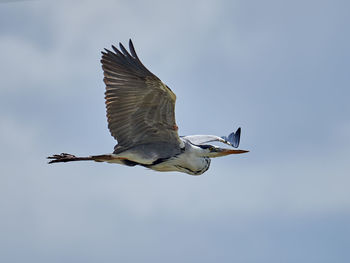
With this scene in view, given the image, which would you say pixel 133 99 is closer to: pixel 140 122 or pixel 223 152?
pixel 140 122

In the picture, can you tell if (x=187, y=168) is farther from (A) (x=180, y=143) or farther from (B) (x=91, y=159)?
(B) (x=91, y=159)

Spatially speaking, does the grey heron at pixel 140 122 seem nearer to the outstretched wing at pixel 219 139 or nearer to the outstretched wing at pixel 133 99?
the outstretched wing at pixel 133 99

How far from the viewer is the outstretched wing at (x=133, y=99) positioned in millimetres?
10109

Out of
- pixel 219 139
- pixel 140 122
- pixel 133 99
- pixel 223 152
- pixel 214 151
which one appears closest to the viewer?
pixel 133 99

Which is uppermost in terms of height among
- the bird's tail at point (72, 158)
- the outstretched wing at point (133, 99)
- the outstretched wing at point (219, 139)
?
the outstretched wing at point (219, 139)

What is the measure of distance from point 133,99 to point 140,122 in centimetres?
43

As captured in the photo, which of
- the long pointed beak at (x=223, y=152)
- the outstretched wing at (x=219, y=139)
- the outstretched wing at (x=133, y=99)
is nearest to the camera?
the outstretched wing at (x=133, y=99)

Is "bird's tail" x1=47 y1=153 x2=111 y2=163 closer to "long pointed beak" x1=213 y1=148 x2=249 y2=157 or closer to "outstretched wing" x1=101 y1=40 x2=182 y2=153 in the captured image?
"outstretched wing" x1=101 y1=40 x2=182 y2=153

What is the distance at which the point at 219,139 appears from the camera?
40.8 ft

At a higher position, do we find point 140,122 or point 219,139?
point 219,139

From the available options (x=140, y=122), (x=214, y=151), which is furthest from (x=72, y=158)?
(x=214, y=151)

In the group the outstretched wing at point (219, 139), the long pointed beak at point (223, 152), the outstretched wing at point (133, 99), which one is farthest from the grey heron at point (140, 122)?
the outstretched wing at point (219, 139)

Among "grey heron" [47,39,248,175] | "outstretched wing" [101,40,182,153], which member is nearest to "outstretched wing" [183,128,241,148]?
"grey heron" [47,39,248,175]

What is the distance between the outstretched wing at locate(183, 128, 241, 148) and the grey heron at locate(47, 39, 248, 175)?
671mm
